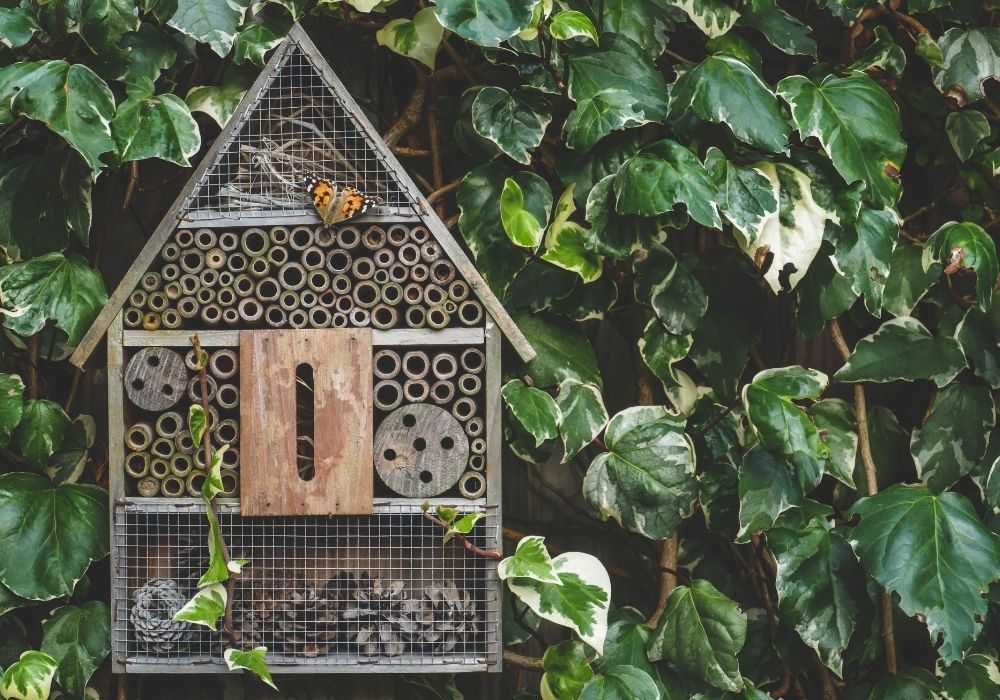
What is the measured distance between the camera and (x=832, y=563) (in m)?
1.47

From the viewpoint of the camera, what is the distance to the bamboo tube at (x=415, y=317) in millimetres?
1367

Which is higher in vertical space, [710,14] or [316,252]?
[710,14]

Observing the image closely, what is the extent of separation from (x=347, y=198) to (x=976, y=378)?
3.19 feet

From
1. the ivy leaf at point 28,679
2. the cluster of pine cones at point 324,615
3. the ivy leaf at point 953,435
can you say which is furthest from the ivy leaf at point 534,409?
the ivy leaf at point 28,679

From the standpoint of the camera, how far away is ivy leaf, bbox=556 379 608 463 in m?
1.46

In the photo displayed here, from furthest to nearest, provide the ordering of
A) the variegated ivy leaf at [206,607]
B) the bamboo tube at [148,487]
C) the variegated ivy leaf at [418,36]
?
the variegated ivy leaf at [418,36]
the bamboo tube at [148,487]
the variegated ivy leaf at [206,607]

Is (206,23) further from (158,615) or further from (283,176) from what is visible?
(158,615)

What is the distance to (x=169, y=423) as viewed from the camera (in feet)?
4.55

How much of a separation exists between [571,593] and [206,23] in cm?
90

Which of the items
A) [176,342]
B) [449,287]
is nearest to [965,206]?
[449,287]

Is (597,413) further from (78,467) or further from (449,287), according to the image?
(78,467)

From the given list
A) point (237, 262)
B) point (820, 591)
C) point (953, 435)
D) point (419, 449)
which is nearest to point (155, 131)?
point (237, 262)

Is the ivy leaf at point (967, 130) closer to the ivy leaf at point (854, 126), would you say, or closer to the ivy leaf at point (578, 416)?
the ivy leaf at point (854, 126)

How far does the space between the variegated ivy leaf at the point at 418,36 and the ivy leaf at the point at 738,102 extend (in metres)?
0.36
